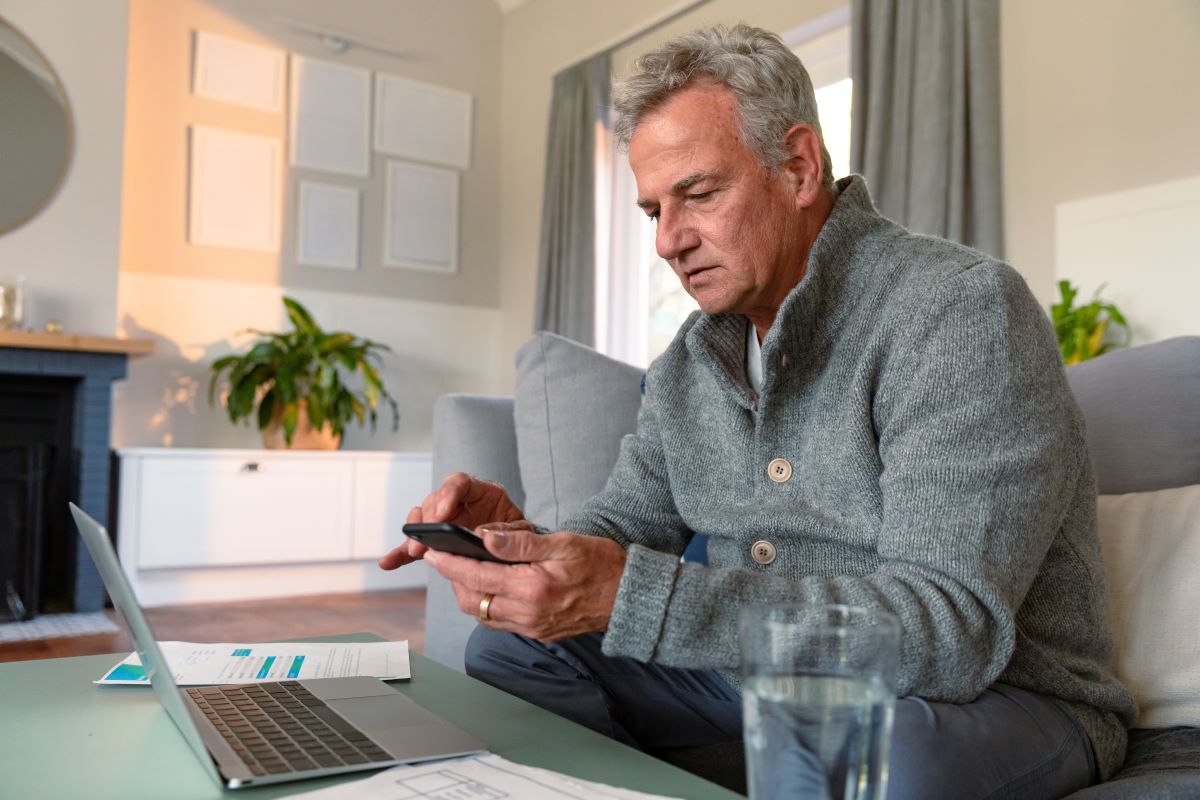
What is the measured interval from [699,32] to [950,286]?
0.48 meters

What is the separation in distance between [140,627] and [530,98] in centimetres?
488

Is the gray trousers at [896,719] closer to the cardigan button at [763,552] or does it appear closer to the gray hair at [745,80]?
the cardigan button at [763,552]

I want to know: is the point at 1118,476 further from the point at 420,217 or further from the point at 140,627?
the point at 420,217

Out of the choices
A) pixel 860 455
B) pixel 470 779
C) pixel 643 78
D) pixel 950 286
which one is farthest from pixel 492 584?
pixel 643 78

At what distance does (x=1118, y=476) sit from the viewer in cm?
142

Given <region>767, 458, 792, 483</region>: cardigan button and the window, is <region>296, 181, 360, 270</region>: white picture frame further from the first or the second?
<region>767, 458, 792, 483</region>: cardigan button

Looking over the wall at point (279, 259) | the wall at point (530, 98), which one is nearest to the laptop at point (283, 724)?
the wall at point (279, 259)

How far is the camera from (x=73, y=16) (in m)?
3.97

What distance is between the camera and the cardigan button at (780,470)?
1137mm

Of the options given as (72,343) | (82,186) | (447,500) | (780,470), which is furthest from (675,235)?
(82,186)

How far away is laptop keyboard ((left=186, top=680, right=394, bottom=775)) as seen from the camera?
0.76m

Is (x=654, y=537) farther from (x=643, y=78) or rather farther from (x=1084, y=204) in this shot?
(x=1084, y=204)

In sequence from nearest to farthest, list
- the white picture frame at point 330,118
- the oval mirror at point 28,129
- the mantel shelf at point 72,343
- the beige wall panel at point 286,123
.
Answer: the mantel shelf at point 72,343, the oval mirror at point 28,129, the beige wall panel at point 286,123, the white picture frame at point 330,118

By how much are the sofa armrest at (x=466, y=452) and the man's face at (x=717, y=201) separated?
2.73ft
